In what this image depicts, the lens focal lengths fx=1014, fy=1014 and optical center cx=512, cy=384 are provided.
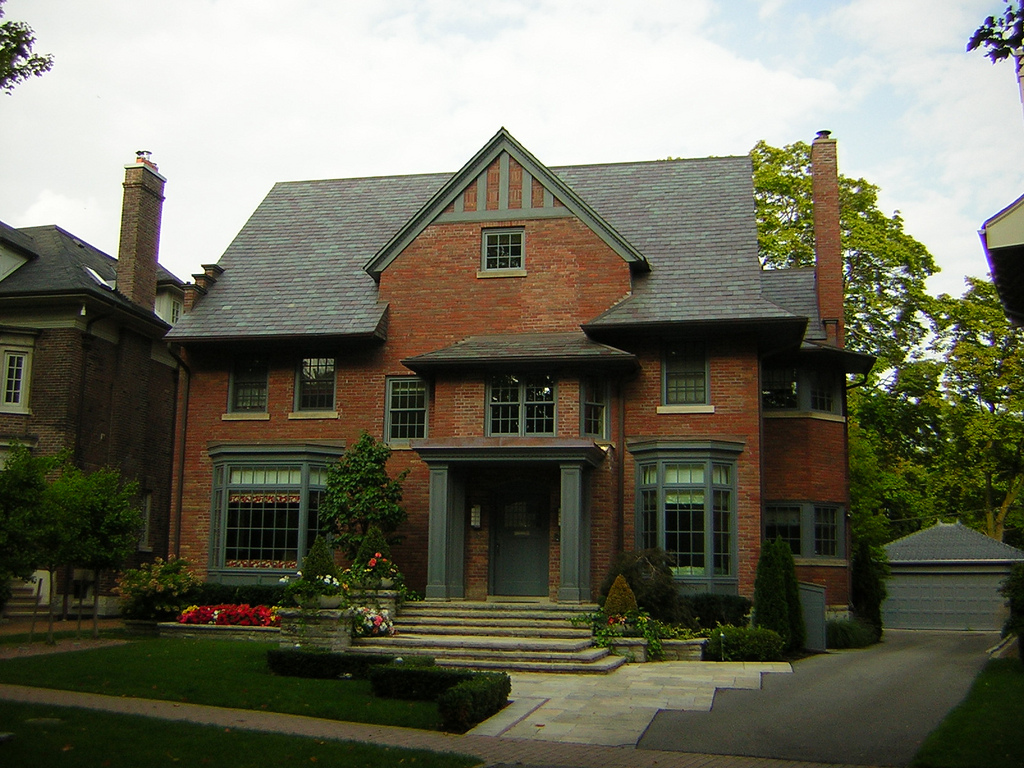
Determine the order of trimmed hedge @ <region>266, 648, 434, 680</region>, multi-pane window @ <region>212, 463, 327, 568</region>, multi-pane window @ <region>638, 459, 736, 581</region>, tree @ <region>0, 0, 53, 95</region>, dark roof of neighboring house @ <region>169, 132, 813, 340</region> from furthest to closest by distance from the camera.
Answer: multi-pane window @ <region>212, 463, 327, 568</region>, dark roof of neighboring house @ <region>169, 132, 813, 340</region>, multi-pane window @ <region>638, 459, 736, 581</region>, trimmed hedge @ <region>266, 648, 434, 680</region>, tree @ <region>0, 0, 53, 95</region>

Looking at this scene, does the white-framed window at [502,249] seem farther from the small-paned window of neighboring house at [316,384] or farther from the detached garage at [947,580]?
the detached garage at [947,580]

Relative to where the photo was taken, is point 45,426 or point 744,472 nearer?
point 744,472

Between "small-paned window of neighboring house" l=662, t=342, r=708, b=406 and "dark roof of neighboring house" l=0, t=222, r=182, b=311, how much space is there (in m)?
14.7

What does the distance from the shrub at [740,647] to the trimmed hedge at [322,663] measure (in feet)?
20.1

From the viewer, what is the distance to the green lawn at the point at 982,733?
389 inches

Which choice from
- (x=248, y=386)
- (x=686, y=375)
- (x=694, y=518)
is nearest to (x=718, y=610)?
(x=694, y=518)

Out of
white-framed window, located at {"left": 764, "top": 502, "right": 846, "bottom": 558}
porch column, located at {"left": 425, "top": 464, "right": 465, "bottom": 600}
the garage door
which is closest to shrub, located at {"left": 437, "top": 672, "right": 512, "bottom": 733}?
porch column, located at {"left": 425, "top": 464, "right": 465, "bottom": 600}

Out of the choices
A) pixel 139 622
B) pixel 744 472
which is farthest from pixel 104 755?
pixel 744 472

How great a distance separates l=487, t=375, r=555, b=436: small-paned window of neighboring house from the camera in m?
21.2

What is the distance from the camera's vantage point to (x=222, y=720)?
12.0 m

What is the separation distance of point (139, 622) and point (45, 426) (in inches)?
270

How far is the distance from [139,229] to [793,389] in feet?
60.0

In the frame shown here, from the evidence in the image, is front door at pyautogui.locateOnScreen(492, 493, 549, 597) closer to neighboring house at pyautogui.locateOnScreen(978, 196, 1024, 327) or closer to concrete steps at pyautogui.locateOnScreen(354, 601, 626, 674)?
concrete steps at pyautogui.locateOnScreen(354, 601, 626, 674)

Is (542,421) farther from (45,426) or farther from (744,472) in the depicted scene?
(45,426)
